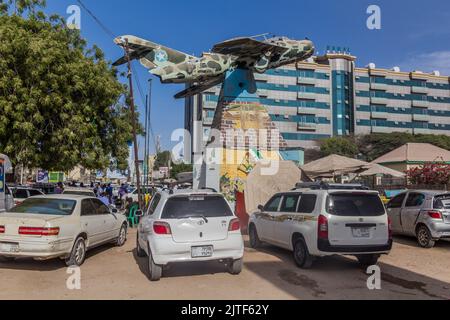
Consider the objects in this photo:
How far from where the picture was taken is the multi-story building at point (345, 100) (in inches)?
3620

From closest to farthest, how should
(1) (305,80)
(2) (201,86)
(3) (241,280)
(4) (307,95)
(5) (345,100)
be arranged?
(3) (241,280) → (2) (201,86) → (1) (305,80) → (4) (307,95) → (5) (345,100)

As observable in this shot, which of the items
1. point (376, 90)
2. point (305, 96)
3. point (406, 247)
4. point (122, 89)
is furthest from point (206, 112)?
point (406, 247)

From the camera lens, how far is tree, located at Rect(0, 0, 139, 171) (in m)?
15.7

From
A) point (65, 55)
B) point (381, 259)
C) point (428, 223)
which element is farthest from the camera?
point (65, 55)

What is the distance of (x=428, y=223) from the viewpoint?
11031 millimetres

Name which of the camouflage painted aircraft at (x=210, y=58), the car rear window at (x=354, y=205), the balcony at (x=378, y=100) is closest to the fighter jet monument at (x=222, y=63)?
the camouflage painted aircraft at (x=210, y=58)

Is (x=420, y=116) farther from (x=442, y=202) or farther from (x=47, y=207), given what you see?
(x=47, y=207)

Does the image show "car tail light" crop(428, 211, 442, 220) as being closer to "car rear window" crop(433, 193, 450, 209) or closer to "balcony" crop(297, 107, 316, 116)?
"car rear window" crop(433, 193, 450, 209)

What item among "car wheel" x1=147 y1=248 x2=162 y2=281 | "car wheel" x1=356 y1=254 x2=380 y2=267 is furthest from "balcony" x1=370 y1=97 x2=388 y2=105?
"car wheel" x1=147 y1=248 x2=162 y2=281

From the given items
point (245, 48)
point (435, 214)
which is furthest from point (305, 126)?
point (435, 214)

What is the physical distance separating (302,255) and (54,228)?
5004mm

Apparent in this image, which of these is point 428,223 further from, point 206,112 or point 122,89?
point 206,112

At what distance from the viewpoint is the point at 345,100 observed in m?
98.4

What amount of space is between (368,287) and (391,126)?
9954 centimetres
